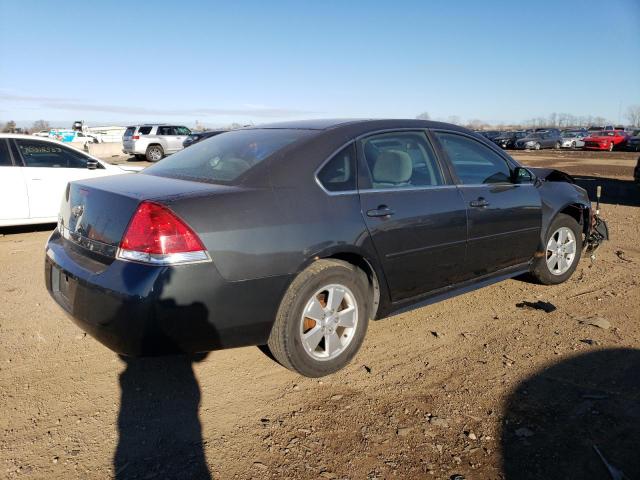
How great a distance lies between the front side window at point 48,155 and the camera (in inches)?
293

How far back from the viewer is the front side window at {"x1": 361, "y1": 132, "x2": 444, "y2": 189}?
137 inches

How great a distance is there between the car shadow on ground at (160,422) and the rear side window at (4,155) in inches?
204

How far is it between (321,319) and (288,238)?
595mm

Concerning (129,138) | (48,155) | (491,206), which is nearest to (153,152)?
(129,138)

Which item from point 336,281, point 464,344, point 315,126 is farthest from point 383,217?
point 464,344

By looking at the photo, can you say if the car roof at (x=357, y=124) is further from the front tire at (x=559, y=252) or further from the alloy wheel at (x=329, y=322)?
the front tire at (x=559, y=252)

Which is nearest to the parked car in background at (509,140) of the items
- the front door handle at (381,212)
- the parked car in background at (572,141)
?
the parked car in background at (572,141)

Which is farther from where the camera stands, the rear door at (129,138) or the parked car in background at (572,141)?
the parked car in background at (572,141)

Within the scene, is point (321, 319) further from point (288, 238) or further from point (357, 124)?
point (357, 124)

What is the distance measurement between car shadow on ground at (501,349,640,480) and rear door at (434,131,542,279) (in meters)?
1.03

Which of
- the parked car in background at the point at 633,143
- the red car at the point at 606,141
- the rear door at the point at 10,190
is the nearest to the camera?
the rear door at the point at 10,190

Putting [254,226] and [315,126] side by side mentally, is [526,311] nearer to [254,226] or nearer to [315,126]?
[315,126]

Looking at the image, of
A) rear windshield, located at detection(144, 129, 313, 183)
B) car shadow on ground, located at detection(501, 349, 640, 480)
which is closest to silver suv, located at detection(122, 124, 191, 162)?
rear windshield, located at detection(144, 129, 313, 183)

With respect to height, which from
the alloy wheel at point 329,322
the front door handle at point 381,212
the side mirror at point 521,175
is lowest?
the alloy wheel at point 329,322
